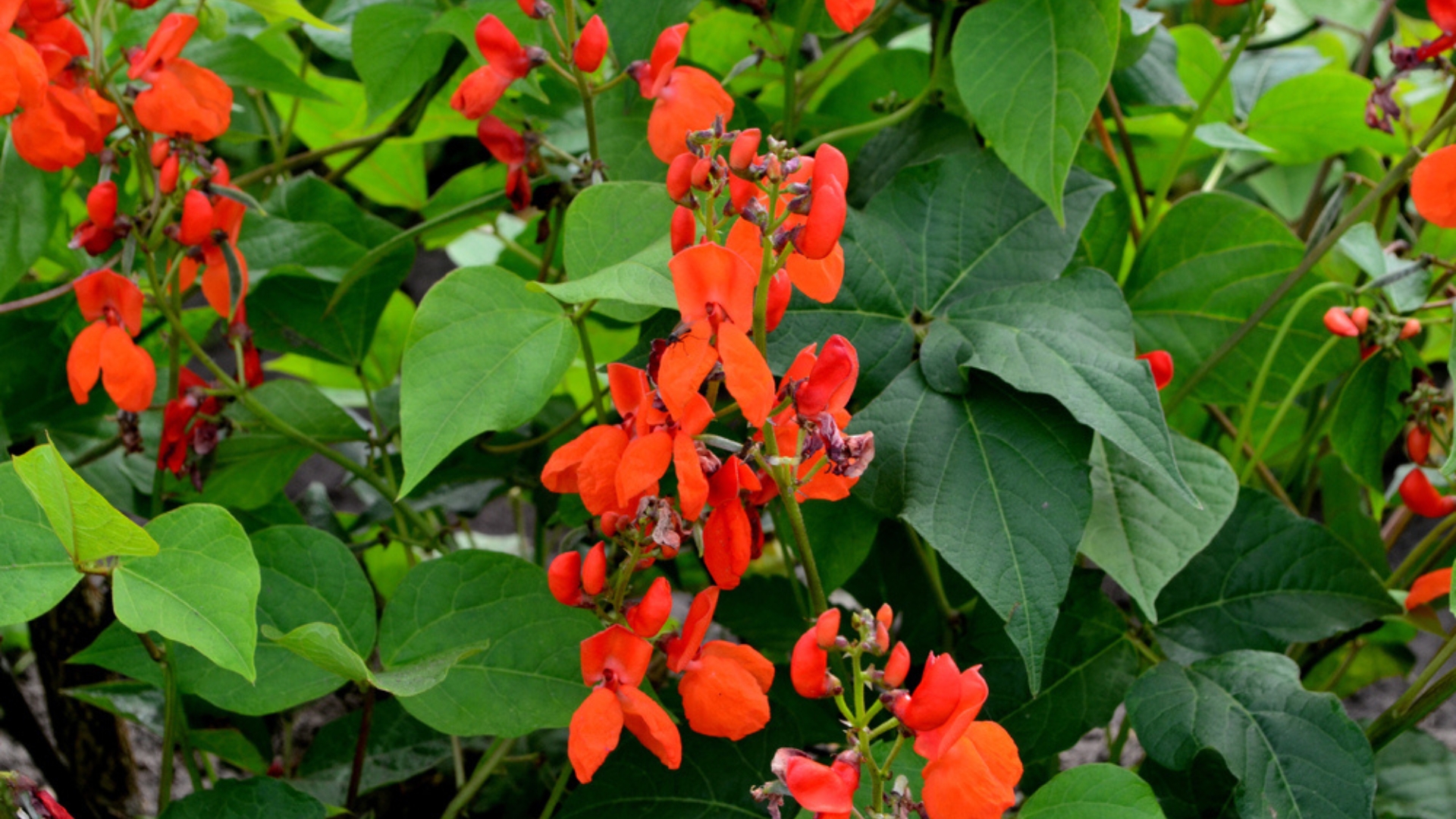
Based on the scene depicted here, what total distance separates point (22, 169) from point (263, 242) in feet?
0.58

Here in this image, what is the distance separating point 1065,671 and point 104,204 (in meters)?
0.71

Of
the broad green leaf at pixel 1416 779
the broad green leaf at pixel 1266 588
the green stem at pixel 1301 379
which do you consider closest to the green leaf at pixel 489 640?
the broad green leaf at pixel 1266 588

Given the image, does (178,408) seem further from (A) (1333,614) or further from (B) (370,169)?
(A) (1333,614)

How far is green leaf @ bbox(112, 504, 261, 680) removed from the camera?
1.75ft

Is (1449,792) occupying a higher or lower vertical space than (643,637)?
lower

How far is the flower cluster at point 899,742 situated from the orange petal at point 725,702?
0.04m

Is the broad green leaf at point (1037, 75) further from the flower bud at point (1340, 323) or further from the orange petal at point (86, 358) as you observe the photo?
the orange petal at point (86, 358)

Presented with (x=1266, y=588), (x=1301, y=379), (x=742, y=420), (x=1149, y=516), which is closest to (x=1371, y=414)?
(x=1301, y=379)

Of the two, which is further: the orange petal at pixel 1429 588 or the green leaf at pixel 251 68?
the green leaf at pixel 251 68

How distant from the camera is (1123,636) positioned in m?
0.79

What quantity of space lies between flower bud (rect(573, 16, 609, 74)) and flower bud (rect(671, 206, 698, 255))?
7.2 inches

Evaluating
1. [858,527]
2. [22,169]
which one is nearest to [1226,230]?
[858,527]

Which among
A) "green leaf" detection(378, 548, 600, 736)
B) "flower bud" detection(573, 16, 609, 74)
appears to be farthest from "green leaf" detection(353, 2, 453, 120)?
"green leaf" detection(378, 548, 600, 736)

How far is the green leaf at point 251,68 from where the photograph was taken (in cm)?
89
